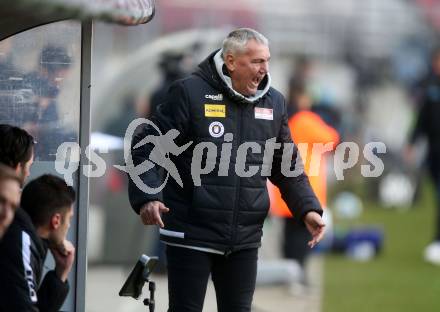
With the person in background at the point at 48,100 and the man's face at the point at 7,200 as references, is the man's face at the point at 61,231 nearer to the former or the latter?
the person in background at the point at 48,100

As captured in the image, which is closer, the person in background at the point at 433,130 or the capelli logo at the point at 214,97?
the capelli logo at the point at 214,97

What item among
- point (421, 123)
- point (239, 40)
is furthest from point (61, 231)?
point (421, 123)

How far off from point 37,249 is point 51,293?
462 mm

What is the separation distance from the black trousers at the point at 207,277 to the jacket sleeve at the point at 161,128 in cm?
36

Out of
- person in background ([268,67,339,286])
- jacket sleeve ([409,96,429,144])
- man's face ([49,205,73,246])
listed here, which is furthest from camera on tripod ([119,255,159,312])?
jacket sleeve ([409,96,429,144])

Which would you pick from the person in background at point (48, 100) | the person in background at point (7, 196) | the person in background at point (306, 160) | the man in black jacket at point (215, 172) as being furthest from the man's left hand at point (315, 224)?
the person in background at point (306, 160)

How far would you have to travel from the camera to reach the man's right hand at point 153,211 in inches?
241

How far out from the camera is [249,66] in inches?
253

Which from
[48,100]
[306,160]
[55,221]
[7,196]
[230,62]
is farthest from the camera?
[306,160]

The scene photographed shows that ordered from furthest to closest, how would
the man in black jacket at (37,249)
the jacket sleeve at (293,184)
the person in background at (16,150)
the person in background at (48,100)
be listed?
the jacket sleeve at (293,184)
the person in background at (48,100)
the person in background at (16,150)
the man in black jacket at (37,249)

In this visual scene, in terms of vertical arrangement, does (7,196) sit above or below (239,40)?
below

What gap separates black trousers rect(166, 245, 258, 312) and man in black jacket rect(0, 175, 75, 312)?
631 mm

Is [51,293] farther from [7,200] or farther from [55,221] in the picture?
[7,200]

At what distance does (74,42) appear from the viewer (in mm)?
6562
